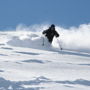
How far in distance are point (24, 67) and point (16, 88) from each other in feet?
9.53

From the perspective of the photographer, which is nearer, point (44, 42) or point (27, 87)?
point (27, 87)

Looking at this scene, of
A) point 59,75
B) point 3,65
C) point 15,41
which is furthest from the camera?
point 15,41

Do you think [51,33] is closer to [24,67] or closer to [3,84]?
[24,67]

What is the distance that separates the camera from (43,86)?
6.97m

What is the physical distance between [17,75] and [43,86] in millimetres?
1246

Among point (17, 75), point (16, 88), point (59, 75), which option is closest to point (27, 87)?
point (16, 88)

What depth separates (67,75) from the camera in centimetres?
867

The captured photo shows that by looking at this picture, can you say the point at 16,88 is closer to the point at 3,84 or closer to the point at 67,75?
the point at 3,84

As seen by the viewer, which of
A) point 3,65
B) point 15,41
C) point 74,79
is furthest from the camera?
point 15,41

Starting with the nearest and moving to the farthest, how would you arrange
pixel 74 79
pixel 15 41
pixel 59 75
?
1. pixel 74 79
2. pixel 59 75
3. pixel 15 41

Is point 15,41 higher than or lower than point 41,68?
higher

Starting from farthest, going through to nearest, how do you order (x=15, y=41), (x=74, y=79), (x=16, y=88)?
(x=15, y=41), (x=74, y=79), (x=16, y=88)

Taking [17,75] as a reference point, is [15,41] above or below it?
above

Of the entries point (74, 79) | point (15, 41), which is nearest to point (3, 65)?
point (74, 79)
